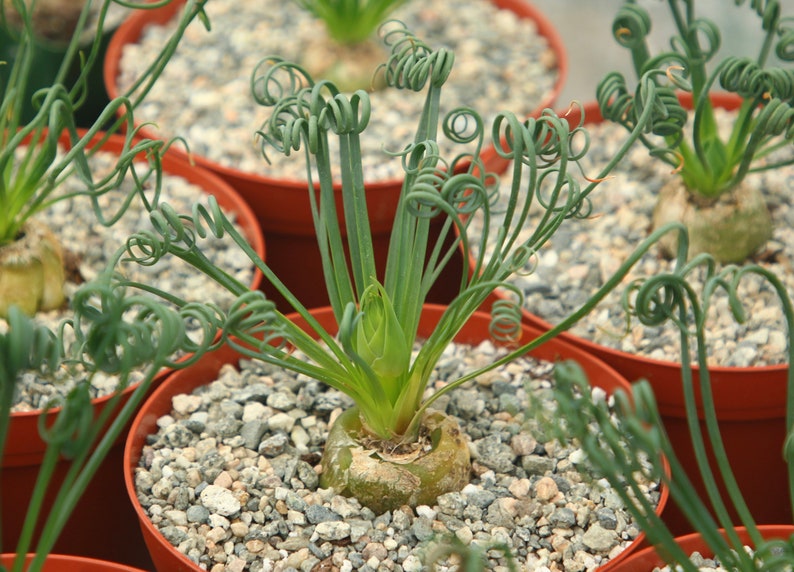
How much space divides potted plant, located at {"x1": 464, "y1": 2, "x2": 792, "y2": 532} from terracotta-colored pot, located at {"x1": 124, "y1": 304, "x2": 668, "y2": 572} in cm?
4

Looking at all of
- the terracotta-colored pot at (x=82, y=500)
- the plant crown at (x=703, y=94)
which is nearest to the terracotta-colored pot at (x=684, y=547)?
the plant crown at (x=703, y=94)

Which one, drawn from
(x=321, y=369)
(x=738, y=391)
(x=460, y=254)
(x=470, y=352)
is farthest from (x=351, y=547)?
(x=460, y=254)

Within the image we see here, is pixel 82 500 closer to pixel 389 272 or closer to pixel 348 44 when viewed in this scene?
pixel 389 272

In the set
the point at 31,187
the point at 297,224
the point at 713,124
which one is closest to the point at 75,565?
→ the point at 31,187

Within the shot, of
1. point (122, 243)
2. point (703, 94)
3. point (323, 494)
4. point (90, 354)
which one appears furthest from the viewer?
point (122, 243)

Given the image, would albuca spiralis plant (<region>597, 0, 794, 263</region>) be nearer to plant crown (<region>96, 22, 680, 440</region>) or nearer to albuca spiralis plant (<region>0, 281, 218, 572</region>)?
plant crown (<region>96, 22, 680, 440</region>)

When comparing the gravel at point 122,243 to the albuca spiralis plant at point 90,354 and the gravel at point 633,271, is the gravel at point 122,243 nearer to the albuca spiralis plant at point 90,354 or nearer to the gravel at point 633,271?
the gravel at point 633,271

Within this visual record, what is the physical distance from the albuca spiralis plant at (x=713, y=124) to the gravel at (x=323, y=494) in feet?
1.09

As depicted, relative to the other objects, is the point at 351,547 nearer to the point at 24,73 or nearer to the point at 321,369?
the point at 321,369

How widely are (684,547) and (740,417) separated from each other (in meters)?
0.31

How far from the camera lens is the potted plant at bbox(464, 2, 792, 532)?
125 cm

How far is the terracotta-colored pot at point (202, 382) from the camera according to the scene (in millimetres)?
1066

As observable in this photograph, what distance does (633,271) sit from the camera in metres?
1.48

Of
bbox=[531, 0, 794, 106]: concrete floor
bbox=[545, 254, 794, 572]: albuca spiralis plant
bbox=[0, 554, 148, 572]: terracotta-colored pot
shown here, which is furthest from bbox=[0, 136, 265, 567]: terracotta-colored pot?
bbox=[531, 0, 794, 106]: concrete floor
